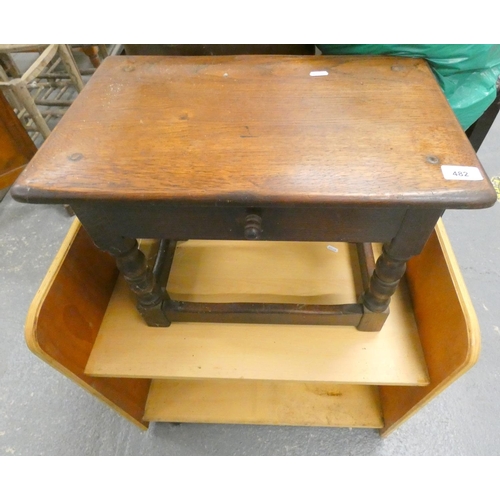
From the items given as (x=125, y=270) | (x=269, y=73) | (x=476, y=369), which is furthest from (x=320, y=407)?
(x=269, y=73)

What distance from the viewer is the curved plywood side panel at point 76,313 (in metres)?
0.59

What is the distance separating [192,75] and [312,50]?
0.30 metres

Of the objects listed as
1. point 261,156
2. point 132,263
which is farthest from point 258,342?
point 261,156

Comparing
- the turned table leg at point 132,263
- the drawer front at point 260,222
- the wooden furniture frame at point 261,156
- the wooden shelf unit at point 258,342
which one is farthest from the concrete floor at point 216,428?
the drawer front at point 260,222

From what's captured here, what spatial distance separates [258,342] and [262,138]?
1.35 ft

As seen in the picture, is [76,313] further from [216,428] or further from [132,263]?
[216,428]

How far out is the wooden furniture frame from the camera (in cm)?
45

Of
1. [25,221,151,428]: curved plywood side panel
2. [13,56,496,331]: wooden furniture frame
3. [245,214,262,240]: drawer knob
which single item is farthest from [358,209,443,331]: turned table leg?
[25,221,151,428]: curved plywood side panel

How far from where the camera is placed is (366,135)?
1.64 ft

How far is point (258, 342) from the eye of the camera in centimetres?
73

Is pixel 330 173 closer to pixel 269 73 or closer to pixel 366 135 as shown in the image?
pixel 366 135

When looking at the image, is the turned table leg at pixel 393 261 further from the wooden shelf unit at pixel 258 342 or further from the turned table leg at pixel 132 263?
the turned table leg at pixel 132 263

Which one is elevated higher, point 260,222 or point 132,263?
point 260,222

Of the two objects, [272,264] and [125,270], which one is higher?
[125,270]
